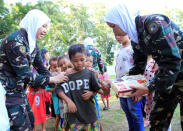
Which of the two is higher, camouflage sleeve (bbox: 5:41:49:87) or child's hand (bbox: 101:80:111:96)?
camouflage sleeve (bbox: 5:41:49:87)

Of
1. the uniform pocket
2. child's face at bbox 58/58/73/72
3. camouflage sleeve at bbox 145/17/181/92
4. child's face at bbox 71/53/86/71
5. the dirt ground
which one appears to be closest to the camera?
camouflage sleeve at bbox 145/17/181/92

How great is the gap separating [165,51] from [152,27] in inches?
8.8

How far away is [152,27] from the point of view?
144 cm

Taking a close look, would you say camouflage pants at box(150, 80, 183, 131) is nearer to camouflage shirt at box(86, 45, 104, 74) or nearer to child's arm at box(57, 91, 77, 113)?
child's arm at box(57, 91, 77, 113)

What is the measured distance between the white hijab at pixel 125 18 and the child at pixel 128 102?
0.87 meters

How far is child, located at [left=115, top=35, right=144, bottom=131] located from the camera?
2.52m

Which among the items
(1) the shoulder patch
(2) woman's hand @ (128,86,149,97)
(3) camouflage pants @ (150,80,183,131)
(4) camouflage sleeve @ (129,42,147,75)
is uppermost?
(1) the shoulder patch

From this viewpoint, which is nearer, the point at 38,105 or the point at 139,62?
the point at 139,62

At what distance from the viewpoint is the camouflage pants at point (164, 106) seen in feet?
5.54

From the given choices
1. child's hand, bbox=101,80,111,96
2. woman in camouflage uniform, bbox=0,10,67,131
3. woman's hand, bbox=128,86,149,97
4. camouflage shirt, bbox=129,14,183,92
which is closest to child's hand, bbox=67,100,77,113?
woman in camouflage uniform, bbox=0,10,67,131

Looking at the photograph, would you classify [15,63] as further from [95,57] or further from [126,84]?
[95,57]

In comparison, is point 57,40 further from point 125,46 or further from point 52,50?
point 125,46

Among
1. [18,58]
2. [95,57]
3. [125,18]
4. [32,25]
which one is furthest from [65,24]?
[125,18]

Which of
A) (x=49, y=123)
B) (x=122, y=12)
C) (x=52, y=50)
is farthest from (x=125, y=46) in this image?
(x=52, y=50)
